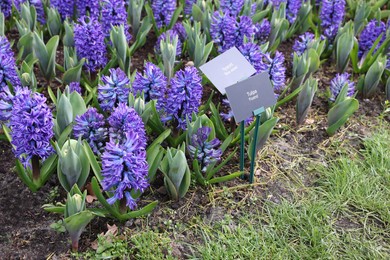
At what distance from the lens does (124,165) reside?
6.66 feet

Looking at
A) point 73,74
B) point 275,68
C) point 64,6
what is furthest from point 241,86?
point 64,6

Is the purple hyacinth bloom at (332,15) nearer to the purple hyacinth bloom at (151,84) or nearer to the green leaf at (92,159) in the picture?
the purple hyacinth bloom at (151,84)

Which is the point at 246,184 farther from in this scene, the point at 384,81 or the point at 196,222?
the point at 384,81

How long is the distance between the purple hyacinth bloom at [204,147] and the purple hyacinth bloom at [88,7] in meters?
1.50

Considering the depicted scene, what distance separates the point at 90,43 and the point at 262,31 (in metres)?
1.21

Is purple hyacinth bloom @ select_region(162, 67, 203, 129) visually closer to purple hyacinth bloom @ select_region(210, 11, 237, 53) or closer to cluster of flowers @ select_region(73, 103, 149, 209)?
cluster of flowers @ select_region(73, 103, 149, 209)

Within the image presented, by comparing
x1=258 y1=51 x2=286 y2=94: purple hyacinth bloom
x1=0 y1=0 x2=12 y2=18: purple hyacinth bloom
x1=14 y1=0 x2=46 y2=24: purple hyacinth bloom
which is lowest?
x1=258 y1=51 x2=286 y2=94: purple hyacinth bloom

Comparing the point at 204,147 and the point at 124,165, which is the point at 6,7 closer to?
the point at 204,147

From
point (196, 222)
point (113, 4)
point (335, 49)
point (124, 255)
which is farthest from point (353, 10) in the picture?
point (124, 255)

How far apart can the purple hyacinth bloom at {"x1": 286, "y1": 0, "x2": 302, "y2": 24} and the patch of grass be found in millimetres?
1489

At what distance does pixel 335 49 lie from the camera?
3705mm

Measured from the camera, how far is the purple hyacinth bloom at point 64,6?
3.55 m

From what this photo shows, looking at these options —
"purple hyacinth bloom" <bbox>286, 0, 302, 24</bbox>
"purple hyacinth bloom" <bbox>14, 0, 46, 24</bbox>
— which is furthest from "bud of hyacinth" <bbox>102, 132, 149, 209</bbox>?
"purple hyacinth bloom" <bbox>286, 0, 302, 24</bbox>

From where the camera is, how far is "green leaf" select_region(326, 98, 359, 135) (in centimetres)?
292
